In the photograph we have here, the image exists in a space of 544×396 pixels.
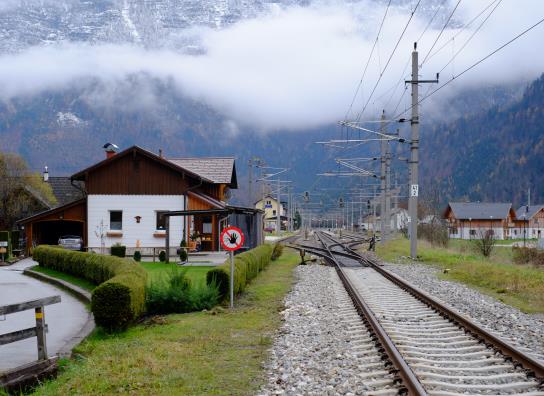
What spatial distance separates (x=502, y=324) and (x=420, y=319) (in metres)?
1.48

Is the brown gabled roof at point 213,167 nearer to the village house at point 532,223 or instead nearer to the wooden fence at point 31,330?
the wooden fence at point 31,330

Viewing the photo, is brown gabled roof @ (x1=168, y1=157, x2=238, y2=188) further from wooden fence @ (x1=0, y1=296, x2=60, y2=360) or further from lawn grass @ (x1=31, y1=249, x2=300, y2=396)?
wooden fence @ (x1=0, y1=296, x2=60, y2=360)

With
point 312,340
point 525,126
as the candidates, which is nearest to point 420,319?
point 312,340

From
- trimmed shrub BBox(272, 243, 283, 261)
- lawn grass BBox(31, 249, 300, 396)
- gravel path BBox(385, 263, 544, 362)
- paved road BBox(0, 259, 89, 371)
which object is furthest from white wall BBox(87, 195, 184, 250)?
lawn grass BBox(31, 249, 300, 396)

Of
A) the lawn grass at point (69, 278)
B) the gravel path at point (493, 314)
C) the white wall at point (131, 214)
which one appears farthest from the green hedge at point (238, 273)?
the white wall at point (131, 214)

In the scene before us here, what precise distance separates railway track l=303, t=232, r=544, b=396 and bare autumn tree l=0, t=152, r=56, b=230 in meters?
40.6

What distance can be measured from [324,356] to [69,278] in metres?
16.9

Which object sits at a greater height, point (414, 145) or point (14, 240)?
point (414, 145)

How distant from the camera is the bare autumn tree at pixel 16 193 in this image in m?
48.8

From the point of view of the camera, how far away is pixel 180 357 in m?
9.06

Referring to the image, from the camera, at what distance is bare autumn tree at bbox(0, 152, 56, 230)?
160 feet

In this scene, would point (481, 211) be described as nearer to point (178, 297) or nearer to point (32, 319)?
point (178, 297)

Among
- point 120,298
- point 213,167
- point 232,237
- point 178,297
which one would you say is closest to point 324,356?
point 120,298

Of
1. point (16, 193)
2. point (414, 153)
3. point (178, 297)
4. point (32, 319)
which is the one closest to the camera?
point (178, 297)
